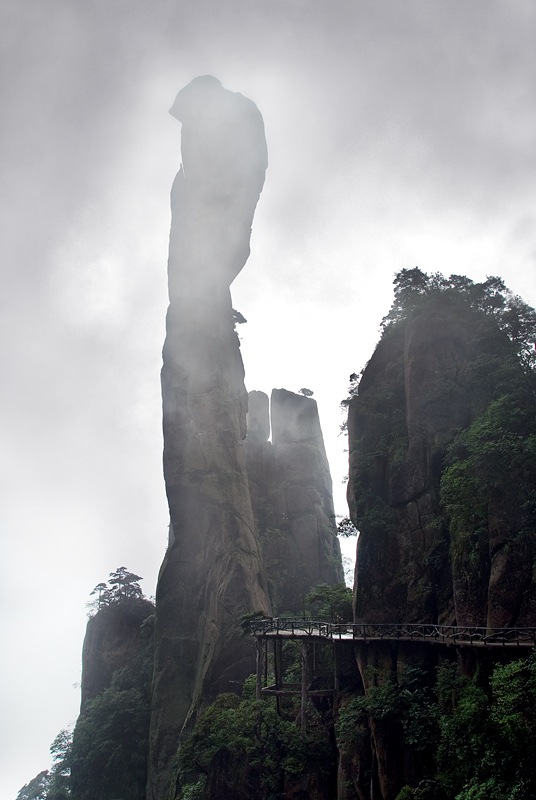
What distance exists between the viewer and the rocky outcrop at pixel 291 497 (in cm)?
4725

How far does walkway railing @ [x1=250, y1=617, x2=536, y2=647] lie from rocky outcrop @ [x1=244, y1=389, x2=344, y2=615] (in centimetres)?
1723

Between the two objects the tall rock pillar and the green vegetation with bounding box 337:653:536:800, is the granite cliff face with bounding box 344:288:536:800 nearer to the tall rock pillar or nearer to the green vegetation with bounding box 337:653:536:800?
the green vegetation with bounding box 337:653:536:800

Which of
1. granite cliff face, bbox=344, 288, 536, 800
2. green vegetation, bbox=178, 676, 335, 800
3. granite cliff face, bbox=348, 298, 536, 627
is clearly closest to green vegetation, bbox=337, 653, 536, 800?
granite cliff face, bbox=344, 288, 536, 800

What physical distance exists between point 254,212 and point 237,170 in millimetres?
3446

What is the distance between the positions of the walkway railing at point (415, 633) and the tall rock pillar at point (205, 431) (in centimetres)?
681

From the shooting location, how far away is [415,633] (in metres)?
20.3

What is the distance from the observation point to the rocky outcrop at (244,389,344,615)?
4725 cm

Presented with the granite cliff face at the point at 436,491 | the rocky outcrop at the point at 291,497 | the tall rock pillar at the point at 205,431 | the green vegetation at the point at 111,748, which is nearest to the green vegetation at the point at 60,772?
the green vegetation at the point at 111,748

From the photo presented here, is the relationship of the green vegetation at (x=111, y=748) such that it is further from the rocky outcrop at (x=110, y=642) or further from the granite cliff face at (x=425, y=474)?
the granite cliff face at (x=425, y=474)

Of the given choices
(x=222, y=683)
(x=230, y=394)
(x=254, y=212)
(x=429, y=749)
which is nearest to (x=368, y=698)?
(x=429, y=749)

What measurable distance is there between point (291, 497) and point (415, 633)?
3229 cm

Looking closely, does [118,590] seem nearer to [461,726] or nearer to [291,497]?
[291,497]

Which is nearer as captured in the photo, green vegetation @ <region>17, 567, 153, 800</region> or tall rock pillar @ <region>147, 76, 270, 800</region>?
tall rock pillar @ <region>147, 76, 270, 800</region>

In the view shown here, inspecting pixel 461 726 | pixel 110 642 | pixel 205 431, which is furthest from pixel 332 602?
Answer: pixel 110 642
